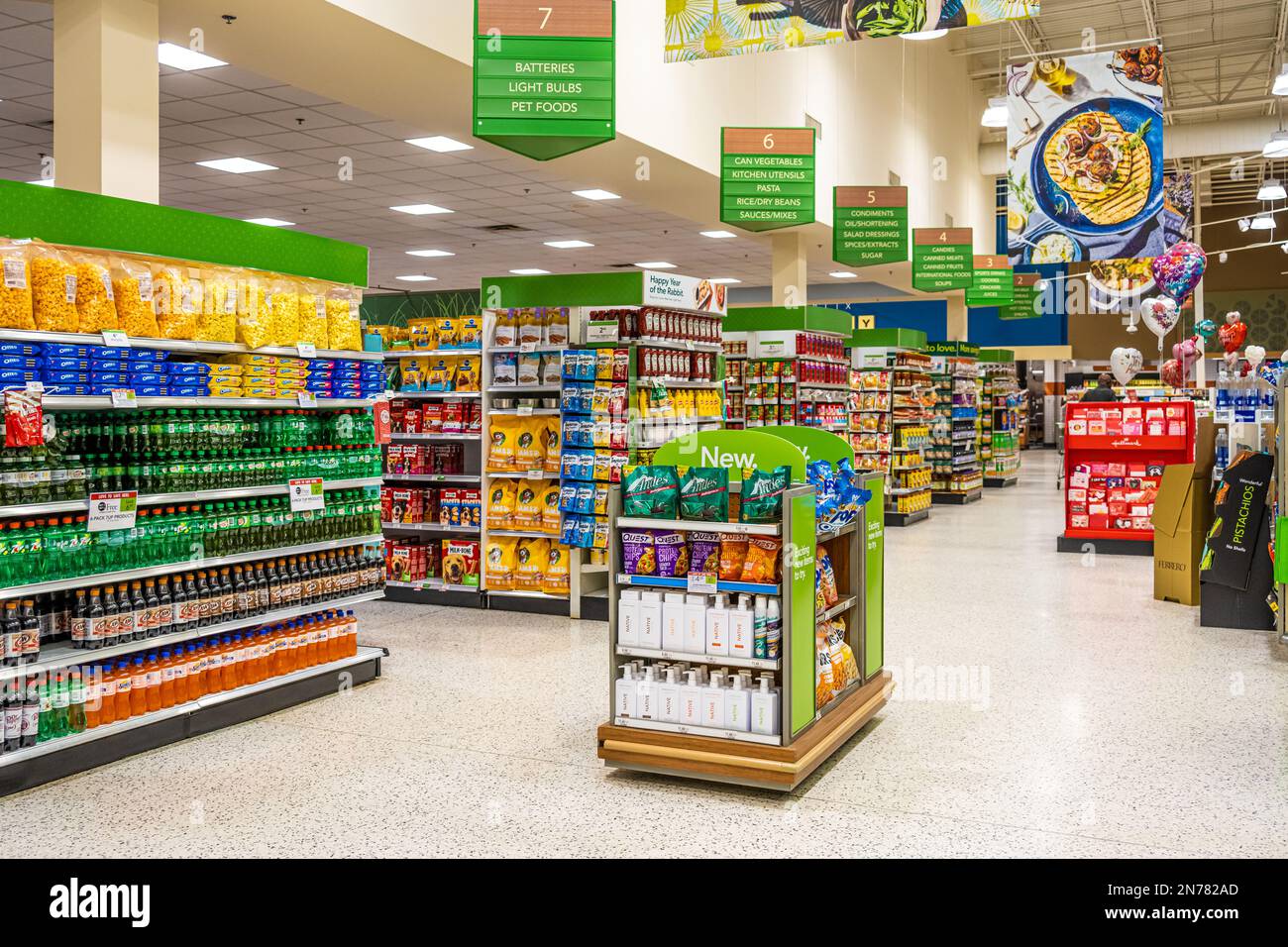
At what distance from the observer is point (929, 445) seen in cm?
1694

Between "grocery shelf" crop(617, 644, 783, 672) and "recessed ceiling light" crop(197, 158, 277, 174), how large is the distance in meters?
10.2

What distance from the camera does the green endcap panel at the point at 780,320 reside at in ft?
40.2

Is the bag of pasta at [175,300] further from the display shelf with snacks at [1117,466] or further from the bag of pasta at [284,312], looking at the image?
the display shelf with snacks at [1117,466]

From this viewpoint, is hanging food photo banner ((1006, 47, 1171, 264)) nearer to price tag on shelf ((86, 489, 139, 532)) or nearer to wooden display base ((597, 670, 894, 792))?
wooden display base ((597, 670, 894, 792))

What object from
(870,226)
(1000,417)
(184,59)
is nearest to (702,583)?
(184,59)

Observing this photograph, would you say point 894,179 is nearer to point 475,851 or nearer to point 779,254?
point 779,254

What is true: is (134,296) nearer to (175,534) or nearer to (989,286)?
(175,534)

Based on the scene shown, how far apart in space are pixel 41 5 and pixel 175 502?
4781mm

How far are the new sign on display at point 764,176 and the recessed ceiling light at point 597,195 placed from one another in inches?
185

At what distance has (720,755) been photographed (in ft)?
14.0

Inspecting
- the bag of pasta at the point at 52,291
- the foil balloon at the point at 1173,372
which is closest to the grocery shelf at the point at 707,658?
the bag of pasta at the point at 52,291

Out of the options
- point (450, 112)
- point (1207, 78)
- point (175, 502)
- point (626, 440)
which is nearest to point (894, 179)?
point (1207, 78)

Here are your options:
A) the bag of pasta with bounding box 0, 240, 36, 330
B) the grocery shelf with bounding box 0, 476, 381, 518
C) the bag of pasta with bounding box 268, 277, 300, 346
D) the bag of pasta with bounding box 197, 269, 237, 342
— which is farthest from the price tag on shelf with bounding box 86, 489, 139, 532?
the bag of pasta with bounding box 268, 277, 300, 346

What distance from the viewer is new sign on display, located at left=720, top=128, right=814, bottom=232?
9438mm
